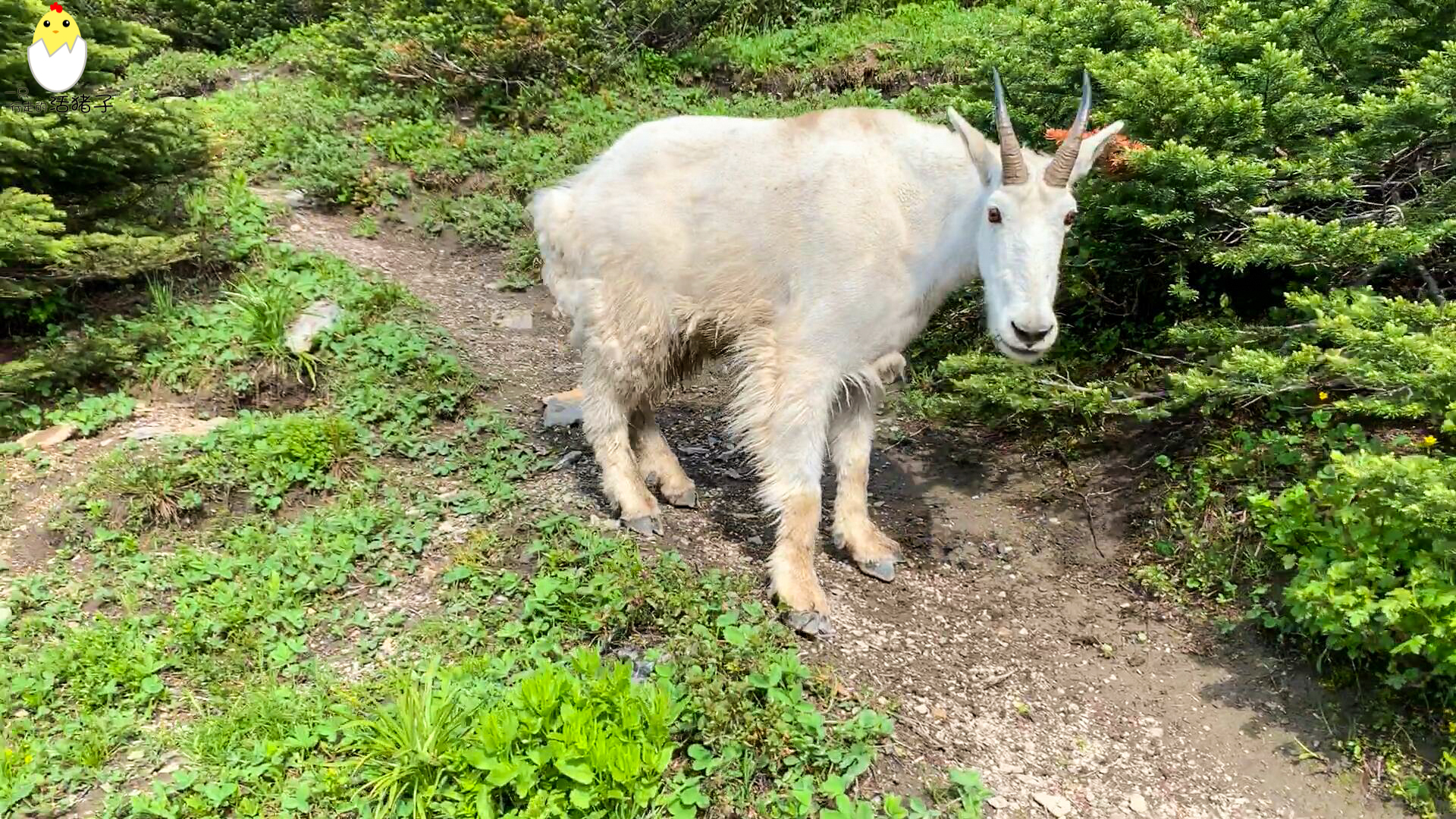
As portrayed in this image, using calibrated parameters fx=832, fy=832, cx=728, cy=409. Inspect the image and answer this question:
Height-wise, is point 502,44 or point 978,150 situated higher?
point 502,44

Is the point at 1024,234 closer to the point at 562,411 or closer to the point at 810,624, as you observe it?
the point at 810,624

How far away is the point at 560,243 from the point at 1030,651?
3310mm

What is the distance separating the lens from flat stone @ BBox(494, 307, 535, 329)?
696 centimetres

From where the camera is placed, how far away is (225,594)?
3.80 meters

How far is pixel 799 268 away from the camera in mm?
4074

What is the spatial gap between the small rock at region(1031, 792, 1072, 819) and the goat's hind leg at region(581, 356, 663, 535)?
229 centimetres

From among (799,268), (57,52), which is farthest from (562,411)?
(57,52)

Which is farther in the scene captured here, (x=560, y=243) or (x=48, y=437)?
(x=48, y=437)

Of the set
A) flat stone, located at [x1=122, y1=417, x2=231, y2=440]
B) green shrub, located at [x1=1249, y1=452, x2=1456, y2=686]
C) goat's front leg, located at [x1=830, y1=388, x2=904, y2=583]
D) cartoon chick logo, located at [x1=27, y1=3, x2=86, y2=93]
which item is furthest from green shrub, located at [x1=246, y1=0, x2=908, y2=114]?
green shrub, located at [x1=1249, y1=452, x2=1456, y2=686]

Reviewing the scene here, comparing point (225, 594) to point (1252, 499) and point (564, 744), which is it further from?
point (1252, 499)

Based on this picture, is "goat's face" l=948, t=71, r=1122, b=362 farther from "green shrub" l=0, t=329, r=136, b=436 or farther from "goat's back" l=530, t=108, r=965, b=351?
"green shrub" l=0, t=329, r=136, b=436

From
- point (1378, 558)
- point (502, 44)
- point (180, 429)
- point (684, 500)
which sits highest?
point (502, 44)

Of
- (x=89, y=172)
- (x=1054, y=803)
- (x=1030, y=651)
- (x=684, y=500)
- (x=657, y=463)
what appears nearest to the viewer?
(x=1054, y=803)

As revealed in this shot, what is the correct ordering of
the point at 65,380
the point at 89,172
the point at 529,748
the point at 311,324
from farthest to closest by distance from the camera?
the point at 311,324 < the point at 89,172 < the point at 65,380 < the point at 529,748
